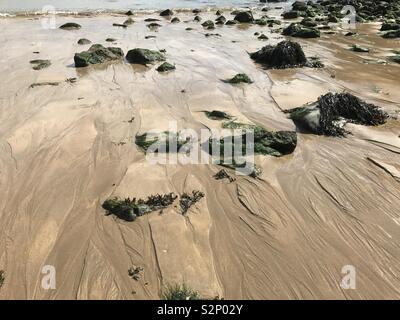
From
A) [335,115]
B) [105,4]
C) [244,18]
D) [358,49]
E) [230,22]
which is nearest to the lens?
[335,115]

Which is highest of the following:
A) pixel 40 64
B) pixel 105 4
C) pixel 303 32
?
pixel 40 64

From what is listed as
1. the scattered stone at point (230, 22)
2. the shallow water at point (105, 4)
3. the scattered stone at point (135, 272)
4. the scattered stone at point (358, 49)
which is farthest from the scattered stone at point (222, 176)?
the shallow water at point (105, 4)

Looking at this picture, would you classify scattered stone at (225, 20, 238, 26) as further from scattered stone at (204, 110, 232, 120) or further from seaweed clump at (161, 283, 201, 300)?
seaweed clump at (161, 283, 201, 300)

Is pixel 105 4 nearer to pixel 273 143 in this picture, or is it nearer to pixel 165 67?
pixel 165 67

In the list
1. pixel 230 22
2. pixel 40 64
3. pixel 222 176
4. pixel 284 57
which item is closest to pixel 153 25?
pixel 230 22

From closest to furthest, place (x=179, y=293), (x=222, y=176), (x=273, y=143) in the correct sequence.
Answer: (x=179, y=293), (x=222, y=176), (x=273, y=143)

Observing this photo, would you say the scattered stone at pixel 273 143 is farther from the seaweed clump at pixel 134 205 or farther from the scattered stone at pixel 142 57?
the scattered stone at pixel 142 57
